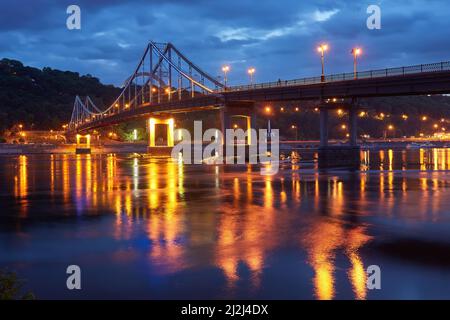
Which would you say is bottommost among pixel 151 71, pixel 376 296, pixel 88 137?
pixel 376 296

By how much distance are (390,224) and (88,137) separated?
18092cm

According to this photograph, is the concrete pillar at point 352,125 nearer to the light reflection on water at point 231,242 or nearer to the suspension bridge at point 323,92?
the suspension bridge at point 323,92

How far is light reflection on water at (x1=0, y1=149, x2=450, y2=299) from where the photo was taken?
38.9ft

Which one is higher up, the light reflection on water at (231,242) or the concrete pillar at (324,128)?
the concrete pillar at (324,128)

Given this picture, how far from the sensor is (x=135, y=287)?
11734 mm

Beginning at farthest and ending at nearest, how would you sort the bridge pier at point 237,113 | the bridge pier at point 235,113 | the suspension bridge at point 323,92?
the bridge pier at point 235,113 → the bridge pier at point 237,113 → the suspension bridge at point 323,92

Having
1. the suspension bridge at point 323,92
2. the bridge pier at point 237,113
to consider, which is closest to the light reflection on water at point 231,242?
the suspension bridge at point 323,92

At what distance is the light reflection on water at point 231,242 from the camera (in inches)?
466

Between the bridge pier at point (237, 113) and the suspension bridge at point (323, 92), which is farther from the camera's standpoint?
the bridge pier at point (237, 113)

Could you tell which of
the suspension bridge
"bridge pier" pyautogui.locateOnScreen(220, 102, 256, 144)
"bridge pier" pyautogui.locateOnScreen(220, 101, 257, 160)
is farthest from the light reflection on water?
"bridge pier" pyautogui.locateOnScreen(220, 102, 256, 144)

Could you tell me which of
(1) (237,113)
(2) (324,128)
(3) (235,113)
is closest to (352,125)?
(2) (324,128)

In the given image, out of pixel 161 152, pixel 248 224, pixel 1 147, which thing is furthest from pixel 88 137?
pixel 248 224
